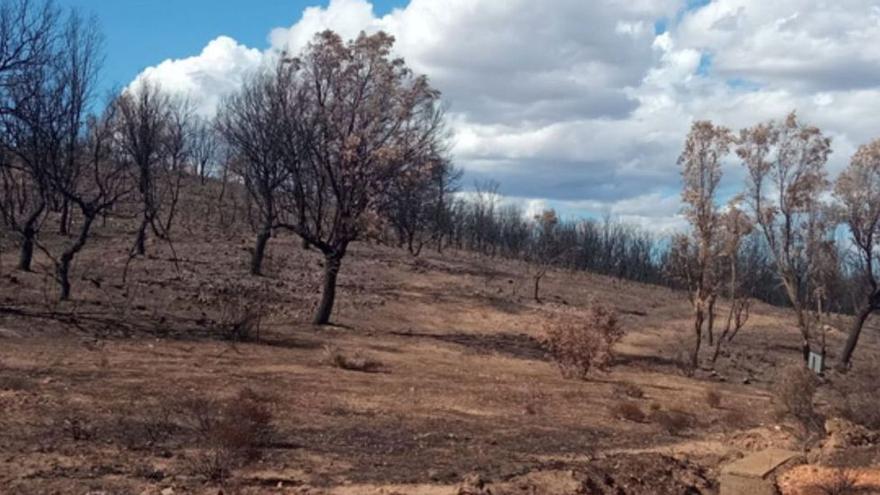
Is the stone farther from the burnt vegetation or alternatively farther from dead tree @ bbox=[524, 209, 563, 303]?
dead tree @ bbox=[524, 209, 563, 303]

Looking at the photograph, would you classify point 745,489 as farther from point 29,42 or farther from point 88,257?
point 88,257

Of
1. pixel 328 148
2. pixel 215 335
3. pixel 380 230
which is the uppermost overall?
pixel 328 148

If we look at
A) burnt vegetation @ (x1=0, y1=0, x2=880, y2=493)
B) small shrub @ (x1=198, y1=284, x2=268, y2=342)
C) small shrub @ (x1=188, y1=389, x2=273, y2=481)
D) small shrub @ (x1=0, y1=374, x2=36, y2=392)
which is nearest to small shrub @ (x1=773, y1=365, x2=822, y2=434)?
burnt vegetation @ (x1=0, y1=0, x2=880, y2=493)

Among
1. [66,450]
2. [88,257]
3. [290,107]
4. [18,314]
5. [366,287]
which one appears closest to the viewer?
[66,450]

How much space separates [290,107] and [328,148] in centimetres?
398

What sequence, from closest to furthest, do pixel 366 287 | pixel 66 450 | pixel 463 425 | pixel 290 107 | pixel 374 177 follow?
1. pixel 66 450
2. pixel 463 425
3. pixel 374 177
4. pixel 290 107
5. pixel 366 287

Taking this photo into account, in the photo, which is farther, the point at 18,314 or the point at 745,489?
the point at 18,314

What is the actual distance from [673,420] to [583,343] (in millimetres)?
7040

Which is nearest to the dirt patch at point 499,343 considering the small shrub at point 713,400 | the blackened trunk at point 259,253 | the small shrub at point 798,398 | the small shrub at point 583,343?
the small shrub at point 583,343

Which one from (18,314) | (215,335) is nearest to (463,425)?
(215,335)

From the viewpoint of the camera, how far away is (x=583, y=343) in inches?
907

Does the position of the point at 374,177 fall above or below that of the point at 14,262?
above

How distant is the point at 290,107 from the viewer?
3194cm

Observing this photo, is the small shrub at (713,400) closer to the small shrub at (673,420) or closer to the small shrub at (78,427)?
the small shrub at (673,420)
